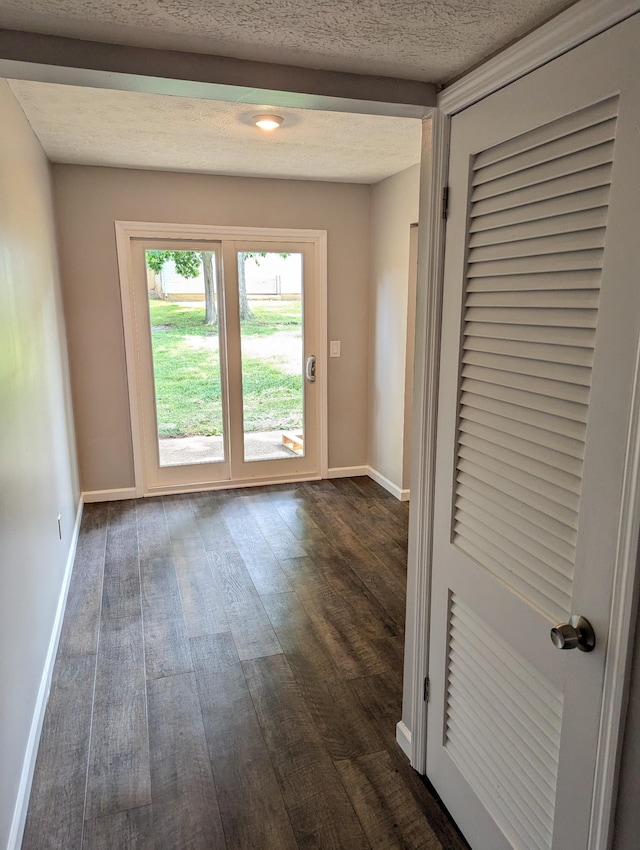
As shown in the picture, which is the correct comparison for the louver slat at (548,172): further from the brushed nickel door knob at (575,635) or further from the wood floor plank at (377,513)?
the wood floor plank at (377,513)

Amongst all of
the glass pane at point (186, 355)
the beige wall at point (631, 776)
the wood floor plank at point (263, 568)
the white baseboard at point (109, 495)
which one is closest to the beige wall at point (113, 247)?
the white baseboard at point (109, 495)

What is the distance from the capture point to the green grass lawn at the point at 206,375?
4.33 metres

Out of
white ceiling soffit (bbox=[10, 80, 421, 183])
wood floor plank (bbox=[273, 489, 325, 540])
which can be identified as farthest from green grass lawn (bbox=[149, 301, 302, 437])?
white ceiling soffit (bbox=[10, 80, 421, 183])

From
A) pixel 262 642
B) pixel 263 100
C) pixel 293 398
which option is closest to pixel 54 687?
pixel 262 642

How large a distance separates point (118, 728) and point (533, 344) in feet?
6.42

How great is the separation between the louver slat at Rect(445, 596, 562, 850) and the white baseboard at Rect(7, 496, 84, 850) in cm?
126

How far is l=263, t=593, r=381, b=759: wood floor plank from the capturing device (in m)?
2.02

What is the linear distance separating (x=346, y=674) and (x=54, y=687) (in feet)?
3.91

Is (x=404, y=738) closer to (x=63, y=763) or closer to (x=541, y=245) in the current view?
(x=63, y=763)

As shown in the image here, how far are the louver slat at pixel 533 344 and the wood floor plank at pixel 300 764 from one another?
59cm

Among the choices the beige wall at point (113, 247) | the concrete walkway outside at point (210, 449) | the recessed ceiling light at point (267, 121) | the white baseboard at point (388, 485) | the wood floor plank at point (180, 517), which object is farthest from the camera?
the concrete walkway outside at point (210, 449)

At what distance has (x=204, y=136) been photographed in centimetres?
313

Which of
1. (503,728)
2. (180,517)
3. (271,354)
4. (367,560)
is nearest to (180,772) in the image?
(503,728)

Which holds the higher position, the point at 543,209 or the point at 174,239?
the point at 174,239
